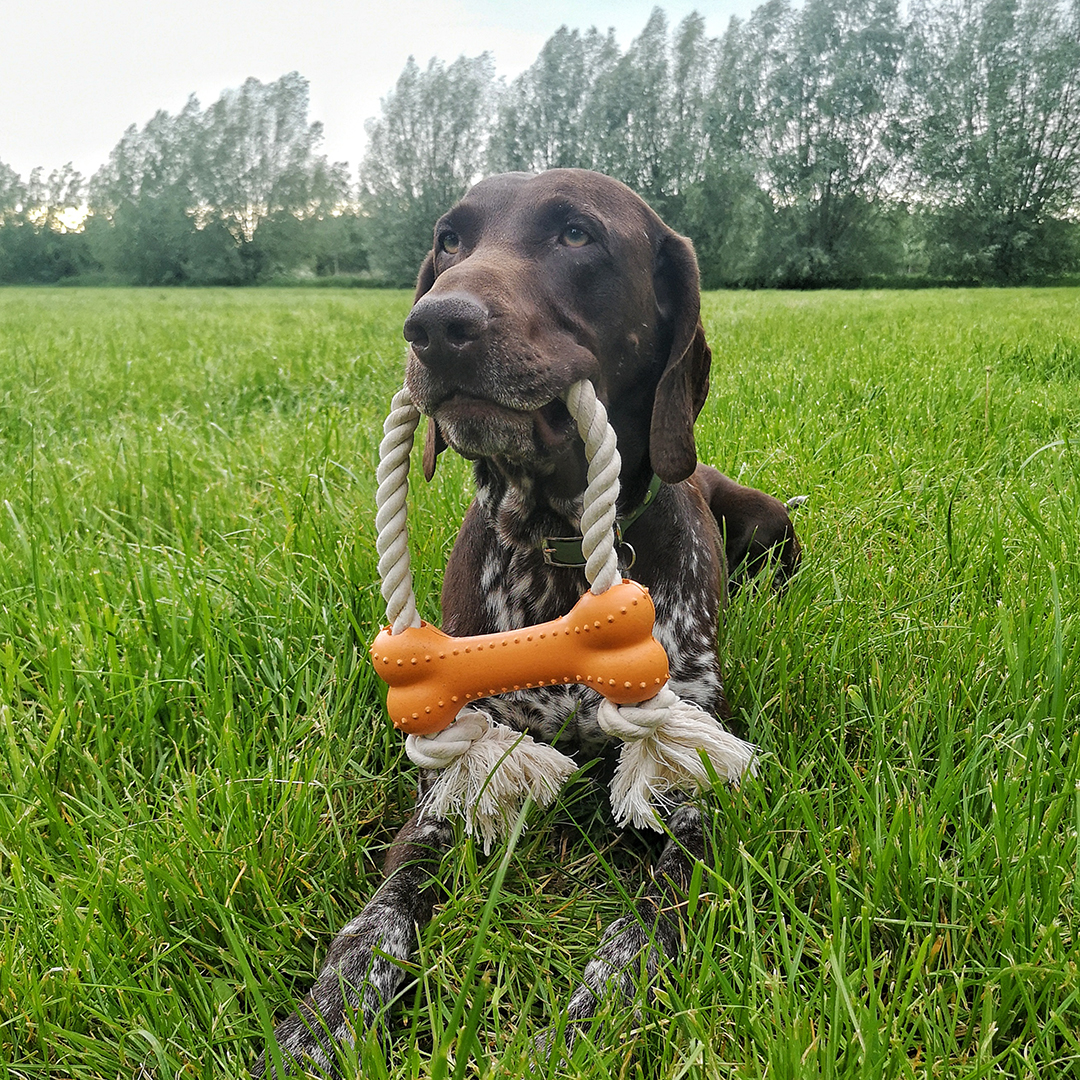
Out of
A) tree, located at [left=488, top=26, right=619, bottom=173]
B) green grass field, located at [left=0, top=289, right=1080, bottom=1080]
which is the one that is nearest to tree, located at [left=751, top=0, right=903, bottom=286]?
tree, located at [left=488, top=26, right=619, bottom=173]

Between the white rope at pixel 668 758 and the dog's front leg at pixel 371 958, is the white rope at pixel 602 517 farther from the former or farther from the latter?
the dog's front leg at pixel 371 958

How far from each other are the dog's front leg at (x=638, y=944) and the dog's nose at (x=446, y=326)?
1.19 m

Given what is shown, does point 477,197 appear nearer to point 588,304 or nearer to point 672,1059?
point 588,304

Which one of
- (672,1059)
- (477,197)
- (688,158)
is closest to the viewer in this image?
(672,1059)

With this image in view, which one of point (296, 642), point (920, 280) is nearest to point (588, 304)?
point (296, 642)

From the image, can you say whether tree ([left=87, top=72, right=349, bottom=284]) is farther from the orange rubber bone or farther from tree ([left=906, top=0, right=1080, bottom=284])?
the orange rubber bone

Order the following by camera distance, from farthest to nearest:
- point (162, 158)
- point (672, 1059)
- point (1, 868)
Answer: point (162, 158)
point (1, 868)
point (672, 1059)

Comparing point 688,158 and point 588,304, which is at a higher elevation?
point 688,158

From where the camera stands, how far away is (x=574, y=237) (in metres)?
2.41

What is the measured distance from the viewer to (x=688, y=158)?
37.8 m

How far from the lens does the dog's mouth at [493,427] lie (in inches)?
80.4

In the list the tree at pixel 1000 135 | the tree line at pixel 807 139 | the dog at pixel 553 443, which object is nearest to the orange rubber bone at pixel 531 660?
the dog at pixel 553 443

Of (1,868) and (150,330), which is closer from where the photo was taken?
(1,868)

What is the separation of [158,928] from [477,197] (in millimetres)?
2084
